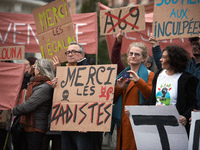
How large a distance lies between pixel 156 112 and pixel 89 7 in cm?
1367

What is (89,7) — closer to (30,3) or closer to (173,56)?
(30,3)

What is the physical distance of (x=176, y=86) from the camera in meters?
3.43

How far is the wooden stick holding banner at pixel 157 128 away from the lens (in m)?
3.28

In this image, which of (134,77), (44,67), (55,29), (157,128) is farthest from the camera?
(55,29)

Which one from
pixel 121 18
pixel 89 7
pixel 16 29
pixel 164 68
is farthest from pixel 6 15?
pixel 89 7

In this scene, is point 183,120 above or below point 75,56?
below

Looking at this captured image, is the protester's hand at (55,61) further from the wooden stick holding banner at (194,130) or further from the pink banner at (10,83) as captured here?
the wooden stick holding banner at (194,130)

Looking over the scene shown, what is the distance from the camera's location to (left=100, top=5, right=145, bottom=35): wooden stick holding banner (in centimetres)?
457

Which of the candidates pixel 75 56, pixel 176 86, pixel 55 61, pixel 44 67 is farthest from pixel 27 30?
pixel 176 86

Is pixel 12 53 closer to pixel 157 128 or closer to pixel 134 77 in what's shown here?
pixel 134 77

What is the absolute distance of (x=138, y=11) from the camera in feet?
15.0

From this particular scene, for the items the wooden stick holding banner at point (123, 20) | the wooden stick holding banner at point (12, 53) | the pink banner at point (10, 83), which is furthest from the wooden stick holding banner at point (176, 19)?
the wooden stick holding banner at point (12, 53)

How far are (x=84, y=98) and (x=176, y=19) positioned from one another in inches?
60.8

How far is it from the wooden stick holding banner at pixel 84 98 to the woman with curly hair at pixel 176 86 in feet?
1.68
